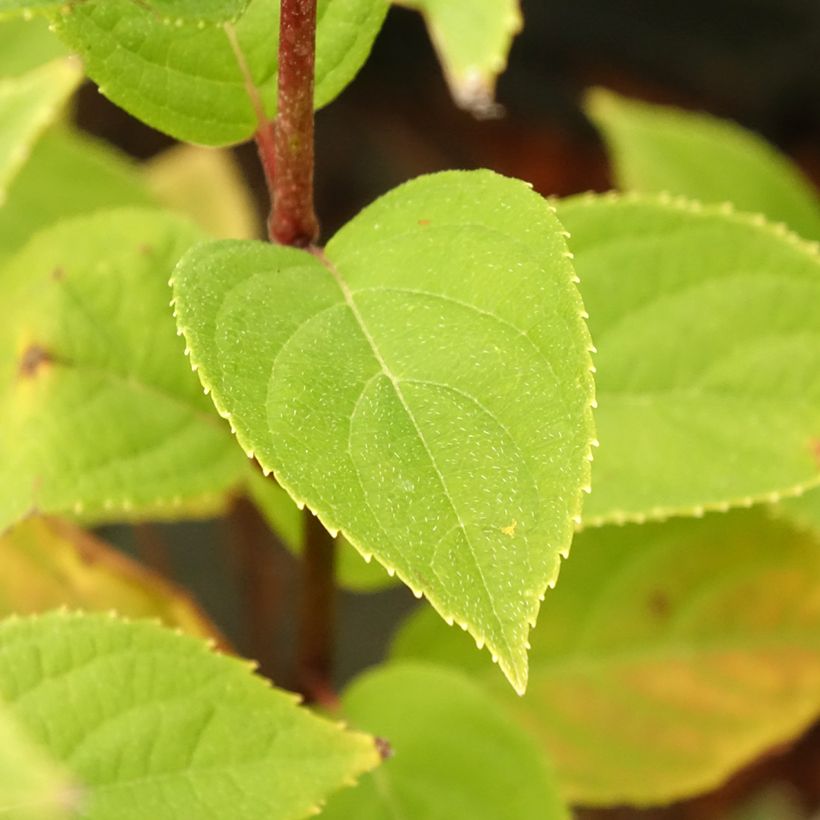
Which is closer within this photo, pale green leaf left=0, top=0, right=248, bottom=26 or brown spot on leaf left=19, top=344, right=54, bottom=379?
pale green leaf left=0, top=0, right=248, bottom=26

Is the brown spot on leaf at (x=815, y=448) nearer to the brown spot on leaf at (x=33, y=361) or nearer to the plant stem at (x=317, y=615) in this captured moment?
the plant stem at (x=317, y=615)

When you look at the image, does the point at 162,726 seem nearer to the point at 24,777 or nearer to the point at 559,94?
the point at 24,777

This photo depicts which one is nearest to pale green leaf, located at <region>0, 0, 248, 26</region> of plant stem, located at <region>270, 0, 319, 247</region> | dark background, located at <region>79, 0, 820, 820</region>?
plant stem, located at <region>270, 0, 319, 247</region>

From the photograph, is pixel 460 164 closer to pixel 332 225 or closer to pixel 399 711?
pixel 332 225

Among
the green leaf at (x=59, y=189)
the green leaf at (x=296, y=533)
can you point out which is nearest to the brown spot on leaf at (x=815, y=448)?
the green leaf at (x=296, y=533)

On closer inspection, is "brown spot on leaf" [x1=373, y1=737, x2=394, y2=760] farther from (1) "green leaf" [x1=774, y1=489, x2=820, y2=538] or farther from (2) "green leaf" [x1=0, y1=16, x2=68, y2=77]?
(2) "green leaf" [x1=0, y1=16, x2=68, y2=77]

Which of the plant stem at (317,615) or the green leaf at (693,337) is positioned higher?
the green leaf at (693,337)
